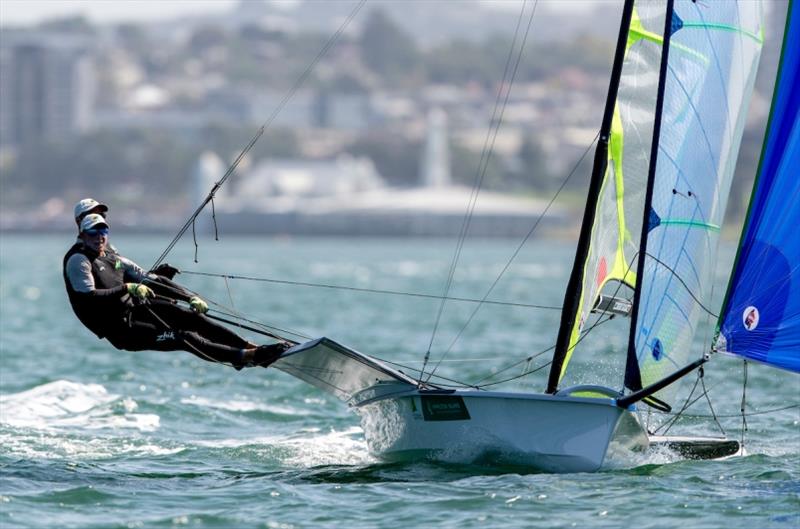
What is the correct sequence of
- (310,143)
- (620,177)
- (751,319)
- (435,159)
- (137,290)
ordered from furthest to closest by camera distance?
(310,143)
(435,159)
(620,177)
(137,290)
(751,319)

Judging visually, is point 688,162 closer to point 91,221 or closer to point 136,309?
point 136,309

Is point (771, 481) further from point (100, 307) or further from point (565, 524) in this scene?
point (100, 307)

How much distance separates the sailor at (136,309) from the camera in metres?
9.35

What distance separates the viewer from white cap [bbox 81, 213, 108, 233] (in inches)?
371

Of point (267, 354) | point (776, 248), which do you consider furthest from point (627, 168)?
point (267, 354)

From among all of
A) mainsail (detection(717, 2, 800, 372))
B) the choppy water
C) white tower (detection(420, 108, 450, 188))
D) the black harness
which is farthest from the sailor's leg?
white tower (detection(420, 108, 450, 188))

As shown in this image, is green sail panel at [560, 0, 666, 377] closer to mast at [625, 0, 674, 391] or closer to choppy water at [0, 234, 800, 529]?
mast at [625, 0, 674, 391]

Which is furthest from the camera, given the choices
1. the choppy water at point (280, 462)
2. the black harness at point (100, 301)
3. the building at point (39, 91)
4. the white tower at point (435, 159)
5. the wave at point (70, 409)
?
the building at point (39, 91)

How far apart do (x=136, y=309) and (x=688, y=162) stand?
3432mm

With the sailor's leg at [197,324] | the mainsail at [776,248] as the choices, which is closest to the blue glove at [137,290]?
the sailor's leg at [197,324]

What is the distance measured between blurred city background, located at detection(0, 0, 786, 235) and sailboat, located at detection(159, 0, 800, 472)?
7958cm

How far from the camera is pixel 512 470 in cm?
943

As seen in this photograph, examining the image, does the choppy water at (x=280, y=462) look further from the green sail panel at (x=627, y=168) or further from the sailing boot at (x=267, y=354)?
the green sail panel at (x=627, y=168)

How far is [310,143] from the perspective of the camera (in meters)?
150
